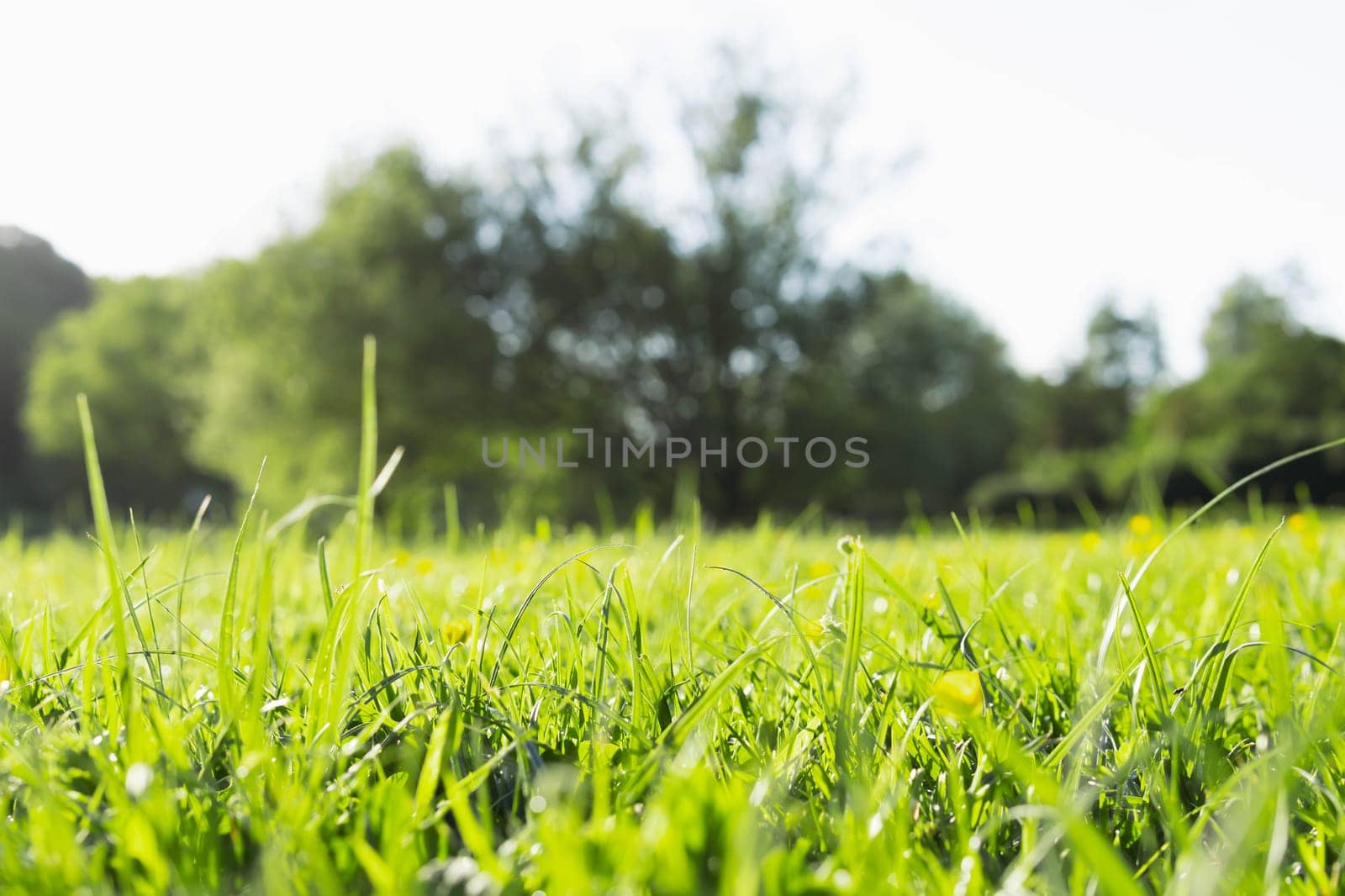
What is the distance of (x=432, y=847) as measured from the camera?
2.23 feet

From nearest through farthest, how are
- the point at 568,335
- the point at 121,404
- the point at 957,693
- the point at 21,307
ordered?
the point at 957,693, the point at 568,335, the point at 121,404, the point at 21,307

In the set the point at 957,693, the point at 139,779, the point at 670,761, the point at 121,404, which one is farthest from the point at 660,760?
the point at 121,404

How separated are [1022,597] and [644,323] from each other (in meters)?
15.5

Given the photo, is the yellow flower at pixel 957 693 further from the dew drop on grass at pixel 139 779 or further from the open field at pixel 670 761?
the dew drop on grass at pixel 139 779

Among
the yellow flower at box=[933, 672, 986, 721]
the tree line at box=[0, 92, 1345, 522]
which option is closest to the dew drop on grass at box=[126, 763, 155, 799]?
the yellow flower at box=[933, 672, 986, 721]

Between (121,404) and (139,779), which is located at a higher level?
(139,779)

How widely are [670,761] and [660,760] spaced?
0.03 metres

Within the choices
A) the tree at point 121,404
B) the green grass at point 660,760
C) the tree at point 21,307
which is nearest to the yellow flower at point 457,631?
the green grass at point 660,760

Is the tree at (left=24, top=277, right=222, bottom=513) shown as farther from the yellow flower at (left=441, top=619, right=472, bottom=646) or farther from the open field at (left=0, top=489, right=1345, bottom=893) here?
the open field at (left=0, top=489, right=1345, bottom=893)

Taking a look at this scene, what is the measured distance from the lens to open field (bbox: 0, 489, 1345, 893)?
57cm

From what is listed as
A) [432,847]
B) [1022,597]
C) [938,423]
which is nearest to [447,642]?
[432,847]

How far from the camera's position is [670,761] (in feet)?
2.38

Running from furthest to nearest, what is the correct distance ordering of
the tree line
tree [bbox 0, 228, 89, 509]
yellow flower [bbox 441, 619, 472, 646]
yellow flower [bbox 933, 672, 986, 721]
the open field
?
tree [bbox 0, 228, 89, 509] < the tree line < yellow flower [bbox 441, 619, 472, 646] < yellow flower [bbox 933, 672, 986, 721] < the open field

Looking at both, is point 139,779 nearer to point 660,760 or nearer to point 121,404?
point 660,760
